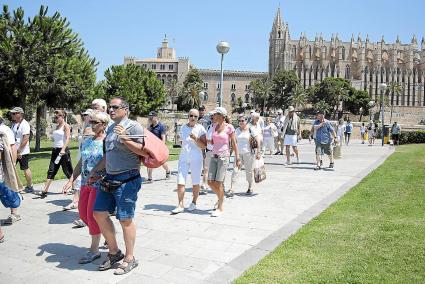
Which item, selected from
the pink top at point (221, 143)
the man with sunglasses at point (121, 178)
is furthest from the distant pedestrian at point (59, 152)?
the man with sunglasses at point (121, 178)

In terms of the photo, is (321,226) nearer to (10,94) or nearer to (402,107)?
(10,94)

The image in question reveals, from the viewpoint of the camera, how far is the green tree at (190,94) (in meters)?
98.0

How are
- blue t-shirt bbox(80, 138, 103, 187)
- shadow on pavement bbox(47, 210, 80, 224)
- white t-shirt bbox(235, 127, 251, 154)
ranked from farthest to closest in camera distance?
white t-shirt bbox(235, 127, 251, 154) < shadow on pavement bbox(47, 210, 80, 224) < blue t-shirt bbox(80, 138, 103, 187)

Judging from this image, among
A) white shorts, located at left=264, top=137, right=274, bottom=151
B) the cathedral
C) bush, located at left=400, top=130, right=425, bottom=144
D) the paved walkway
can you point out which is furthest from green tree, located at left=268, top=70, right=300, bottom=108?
the paved walkway

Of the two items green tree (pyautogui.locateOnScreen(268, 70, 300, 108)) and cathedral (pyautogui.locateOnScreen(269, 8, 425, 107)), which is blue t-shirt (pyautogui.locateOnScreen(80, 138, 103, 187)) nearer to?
green tree (pyautogui.locateOnScreen(268, 70, 300, 108))

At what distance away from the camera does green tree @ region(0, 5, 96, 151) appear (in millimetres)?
22609

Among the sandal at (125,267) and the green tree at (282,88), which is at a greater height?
the green tree at (282,88)

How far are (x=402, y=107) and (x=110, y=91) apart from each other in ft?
266

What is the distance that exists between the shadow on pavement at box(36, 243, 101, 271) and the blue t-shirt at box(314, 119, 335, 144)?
29.9ft

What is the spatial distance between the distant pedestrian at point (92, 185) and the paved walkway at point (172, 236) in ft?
0.58

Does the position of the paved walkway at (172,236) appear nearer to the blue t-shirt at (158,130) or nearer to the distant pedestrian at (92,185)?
the distant pedestrian at (92,185)

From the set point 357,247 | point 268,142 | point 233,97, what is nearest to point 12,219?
point 357,247

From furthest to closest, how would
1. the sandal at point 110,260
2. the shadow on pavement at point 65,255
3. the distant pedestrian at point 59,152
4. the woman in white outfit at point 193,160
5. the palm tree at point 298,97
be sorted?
the palm tree at point 298,97 < the distant pedestrian at point 59,152 < the woman in white outfit at point 193,160 < the shadow on pavement at point 65,255 < the sandal at point 110,260

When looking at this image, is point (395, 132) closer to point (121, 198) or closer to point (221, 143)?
point (221, 143)
